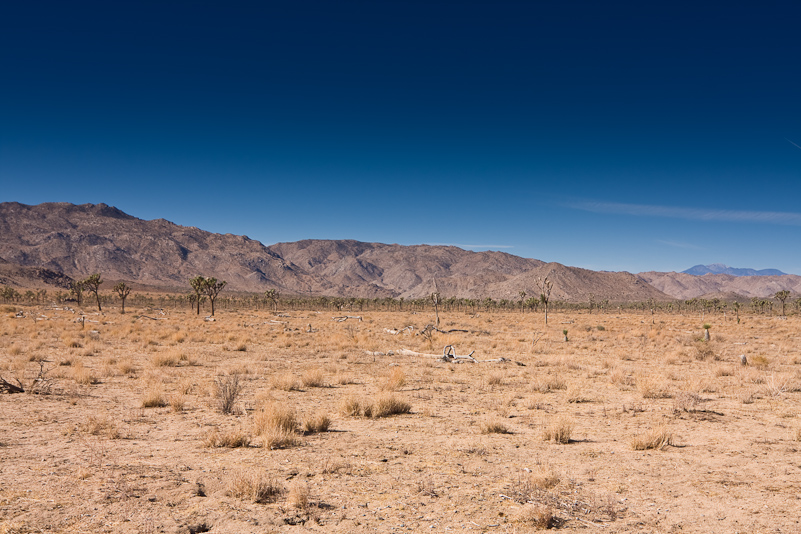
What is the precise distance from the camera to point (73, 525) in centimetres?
498

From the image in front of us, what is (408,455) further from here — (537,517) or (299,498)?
(537,517)

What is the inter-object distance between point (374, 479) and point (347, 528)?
152cm

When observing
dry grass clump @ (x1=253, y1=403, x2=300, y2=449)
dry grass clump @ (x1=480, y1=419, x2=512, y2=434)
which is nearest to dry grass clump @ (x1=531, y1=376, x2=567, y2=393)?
dry grass clump @ (x1=480, y1=419, x2=512, y2=434)

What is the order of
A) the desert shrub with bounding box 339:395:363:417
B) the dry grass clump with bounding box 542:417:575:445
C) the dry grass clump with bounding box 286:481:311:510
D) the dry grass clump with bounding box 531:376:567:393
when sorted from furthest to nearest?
the dry grass clump with bounding box 531:376:567:393, the desert shrub with bounding box 339:395:363:417, the dry grass clump with bounding box 542:417:575:445, the dry grass clump with bounding box 286:481:311:510

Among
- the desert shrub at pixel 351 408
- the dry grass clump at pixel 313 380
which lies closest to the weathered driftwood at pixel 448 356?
the dry grass clump at pixel 313 380

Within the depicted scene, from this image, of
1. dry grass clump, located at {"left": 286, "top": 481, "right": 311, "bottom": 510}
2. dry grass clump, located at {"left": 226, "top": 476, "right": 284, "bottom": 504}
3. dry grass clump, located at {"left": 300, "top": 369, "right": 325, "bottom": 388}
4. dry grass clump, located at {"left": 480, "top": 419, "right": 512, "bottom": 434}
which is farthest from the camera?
dry grass clump, located at {"left": 300, "top": 369, "right": 325, "bottom": 388}

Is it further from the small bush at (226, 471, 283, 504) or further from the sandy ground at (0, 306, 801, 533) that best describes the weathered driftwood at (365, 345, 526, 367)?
the small bush at (226, 471, 283, 504)

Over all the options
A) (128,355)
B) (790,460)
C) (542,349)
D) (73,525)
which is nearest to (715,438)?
(790,460)

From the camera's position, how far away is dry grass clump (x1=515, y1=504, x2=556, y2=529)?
515cm

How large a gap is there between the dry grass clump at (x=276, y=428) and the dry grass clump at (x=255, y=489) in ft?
5.86

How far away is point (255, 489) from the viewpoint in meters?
5.77

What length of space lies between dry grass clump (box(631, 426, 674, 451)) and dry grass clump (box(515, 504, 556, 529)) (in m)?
3.79

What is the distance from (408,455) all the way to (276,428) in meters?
2.52

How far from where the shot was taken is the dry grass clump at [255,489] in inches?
→ 227
